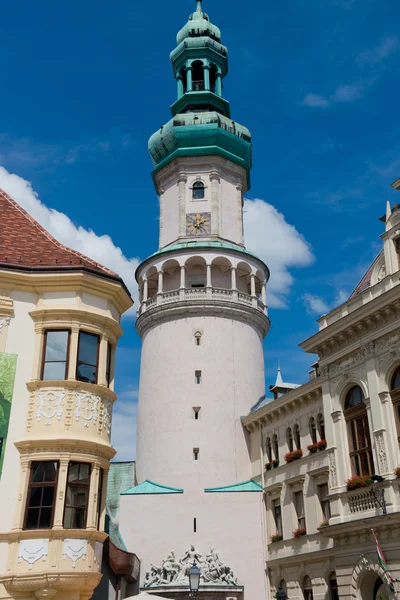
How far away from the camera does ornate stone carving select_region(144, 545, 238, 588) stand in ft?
130

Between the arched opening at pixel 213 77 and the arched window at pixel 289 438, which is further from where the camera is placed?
the arched opening at pixel 213 77

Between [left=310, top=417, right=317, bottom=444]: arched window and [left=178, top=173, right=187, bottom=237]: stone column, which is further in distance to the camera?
[left=178, top=173, right=187, bottom=237]: stone column

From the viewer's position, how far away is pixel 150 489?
144 ft

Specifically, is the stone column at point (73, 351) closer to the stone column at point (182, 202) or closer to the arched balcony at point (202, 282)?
the arched balcony at point (202, 282)

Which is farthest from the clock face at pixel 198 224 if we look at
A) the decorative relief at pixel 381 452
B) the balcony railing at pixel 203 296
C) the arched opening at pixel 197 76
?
the decorative relief at pixel 381 452

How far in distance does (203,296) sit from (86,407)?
1109 inches

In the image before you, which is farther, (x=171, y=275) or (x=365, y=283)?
(x=171, y=275)

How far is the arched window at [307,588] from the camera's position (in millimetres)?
36447

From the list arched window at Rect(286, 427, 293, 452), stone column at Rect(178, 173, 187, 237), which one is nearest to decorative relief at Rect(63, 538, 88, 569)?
arched window at Rect(286, 427, 293, 452)

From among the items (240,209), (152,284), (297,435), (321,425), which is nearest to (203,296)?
(152,284)

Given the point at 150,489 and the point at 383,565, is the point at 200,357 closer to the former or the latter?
the point at 150,489

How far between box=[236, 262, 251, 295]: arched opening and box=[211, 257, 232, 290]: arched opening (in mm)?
791

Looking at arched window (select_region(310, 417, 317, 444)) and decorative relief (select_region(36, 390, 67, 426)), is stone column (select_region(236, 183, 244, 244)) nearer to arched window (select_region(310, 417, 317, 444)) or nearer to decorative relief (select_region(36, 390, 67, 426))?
arched window (select_region(310, 417, 317, 444))

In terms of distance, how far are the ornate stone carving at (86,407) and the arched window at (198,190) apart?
3478 centimetres
